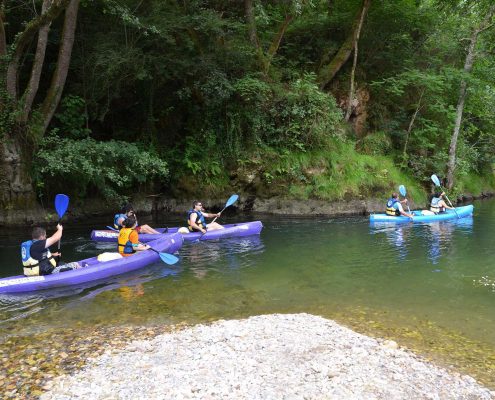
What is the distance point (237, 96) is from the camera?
552 inches

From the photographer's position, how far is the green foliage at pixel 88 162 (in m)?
10.5

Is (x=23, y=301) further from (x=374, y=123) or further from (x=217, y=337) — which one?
(x=374, y=123)

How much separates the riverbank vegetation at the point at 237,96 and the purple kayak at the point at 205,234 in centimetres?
157

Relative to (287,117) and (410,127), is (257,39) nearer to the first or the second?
(287,117)

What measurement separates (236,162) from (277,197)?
179 centimetres

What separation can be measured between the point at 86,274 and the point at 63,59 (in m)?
6.50

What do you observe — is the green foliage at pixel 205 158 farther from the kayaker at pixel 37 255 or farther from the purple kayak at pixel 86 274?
the kayaker at pixel 37 255

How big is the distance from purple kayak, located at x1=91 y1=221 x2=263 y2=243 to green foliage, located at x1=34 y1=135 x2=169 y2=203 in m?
1.34

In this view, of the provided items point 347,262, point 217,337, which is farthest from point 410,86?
point 217,337

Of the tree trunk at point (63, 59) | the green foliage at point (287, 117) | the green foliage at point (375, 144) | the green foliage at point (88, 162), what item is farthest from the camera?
the green foliage at point (375, 144)

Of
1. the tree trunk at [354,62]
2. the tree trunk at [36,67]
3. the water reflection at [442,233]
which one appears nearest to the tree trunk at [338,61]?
the tree trunk at [354,62]

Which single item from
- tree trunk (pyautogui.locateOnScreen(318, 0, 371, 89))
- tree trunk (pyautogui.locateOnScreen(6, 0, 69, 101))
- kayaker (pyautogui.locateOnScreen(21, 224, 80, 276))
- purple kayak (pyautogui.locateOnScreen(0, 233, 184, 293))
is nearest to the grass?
tree trunk (pyautogui.locateOnScreen(318, 0, 371, 89))

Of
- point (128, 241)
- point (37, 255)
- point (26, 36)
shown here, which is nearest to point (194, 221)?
point (128, 241)

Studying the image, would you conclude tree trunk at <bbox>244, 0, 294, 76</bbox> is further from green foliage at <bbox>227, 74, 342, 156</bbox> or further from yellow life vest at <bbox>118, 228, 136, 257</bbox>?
yellow life vest at <bbox>118, 228, 136, 257</bbox>
